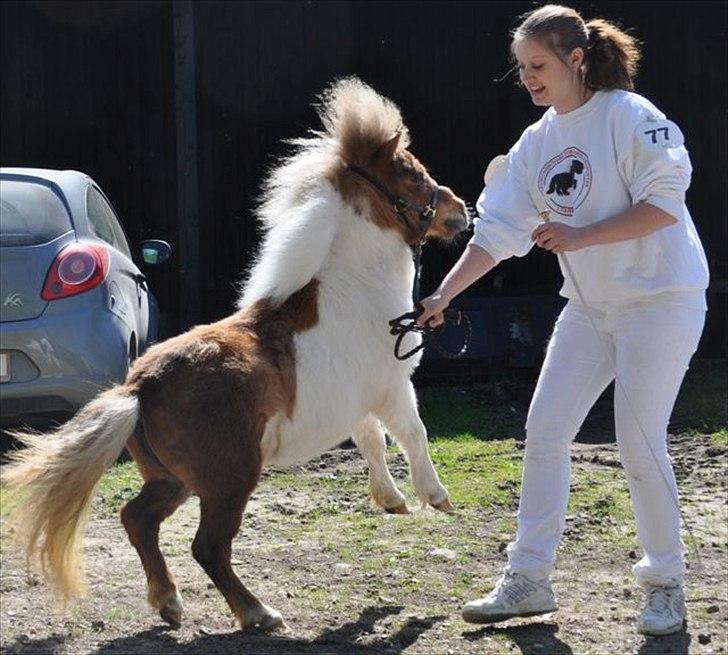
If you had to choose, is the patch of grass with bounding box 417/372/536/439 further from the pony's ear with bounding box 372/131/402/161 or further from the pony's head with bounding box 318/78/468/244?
the pony's ear with bounding box 372/131/402/161

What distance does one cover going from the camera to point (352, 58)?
12109 mm

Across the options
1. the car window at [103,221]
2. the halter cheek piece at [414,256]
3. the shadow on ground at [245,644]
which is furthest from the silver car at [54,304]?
the shadow on ground at [245,644]

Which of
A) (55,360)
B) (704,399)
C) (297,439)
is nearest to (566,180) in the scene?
(297,439)

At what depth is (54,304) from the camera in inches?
296

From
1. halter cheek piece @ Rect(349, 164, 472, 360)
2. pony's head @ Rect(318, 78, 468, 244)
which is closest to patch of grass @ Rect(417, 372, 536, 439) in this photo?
halter cheek piece @ Rect(349, 164, 472, 360)

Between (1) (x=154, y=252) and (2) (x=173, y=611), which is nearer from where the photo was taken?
(2) (x=173, y=611)

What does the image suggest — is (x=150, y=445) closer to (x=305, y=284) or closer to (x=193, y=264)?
(x=305, y=284)

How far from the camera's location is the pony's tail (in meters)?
4.65

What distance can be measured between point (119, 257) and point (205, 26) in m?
4.33

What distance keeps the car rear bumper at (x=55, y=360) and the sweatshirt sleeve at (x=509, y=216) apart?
3138mm

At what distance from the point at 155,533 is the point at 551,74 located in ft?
7.28

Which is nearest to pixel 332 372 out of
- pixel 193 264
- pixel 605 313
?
pixel 605 313

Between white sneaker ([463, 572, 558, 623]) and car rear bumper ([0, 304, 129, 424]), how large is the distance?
3.25 meters

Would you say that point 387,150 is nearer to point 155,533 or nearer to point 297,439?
point 297,439
